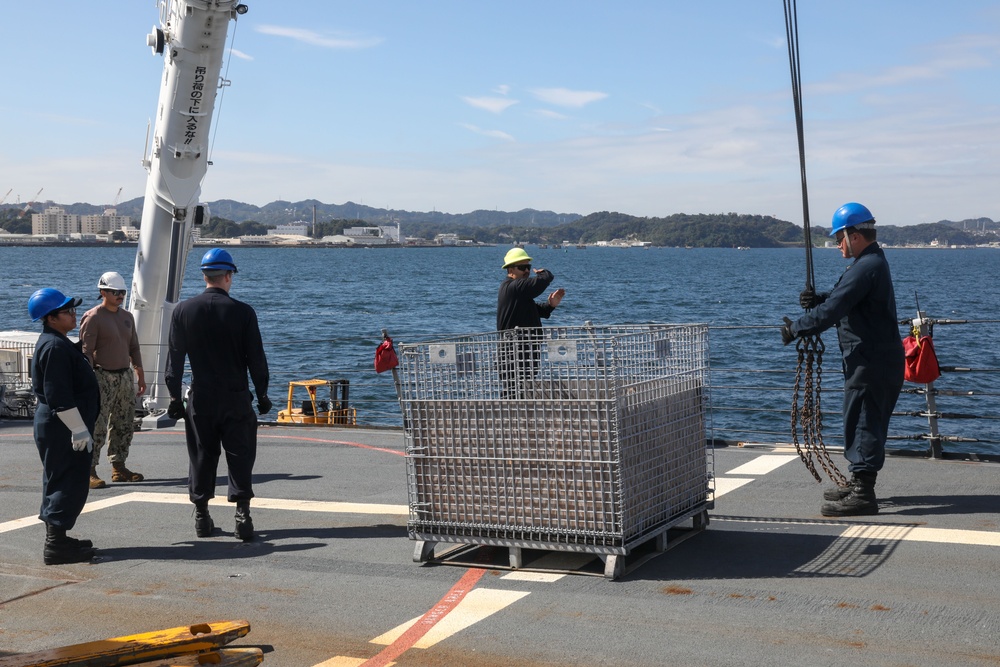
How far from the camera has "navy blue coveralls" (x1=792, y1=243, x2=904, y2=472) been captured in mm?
8023

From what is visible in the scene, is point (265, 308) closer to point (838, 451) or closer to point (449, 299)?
point (449, 299)

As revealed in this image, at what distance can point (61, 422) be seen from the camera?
308 inches

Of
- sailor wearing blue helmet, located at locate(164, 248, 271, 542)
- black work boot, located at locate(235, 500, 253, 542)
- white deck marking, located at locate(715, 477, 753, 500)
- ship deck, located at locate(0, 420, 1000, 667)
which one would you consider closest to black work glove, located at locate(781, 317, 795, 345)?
ship deck, located at locate(0, 420, 1000, 667)

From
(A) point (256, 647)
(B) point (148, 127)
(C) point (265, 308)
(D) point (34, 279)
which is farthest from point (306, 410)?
(D) point (34, 279)

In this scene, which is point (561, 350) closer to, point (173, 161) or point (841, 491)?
point (841, 491)

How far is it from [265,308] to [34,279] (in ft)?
151

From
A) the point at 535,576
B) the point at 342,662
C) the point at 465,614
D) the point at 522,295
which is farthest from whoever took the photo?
the point at 522,295

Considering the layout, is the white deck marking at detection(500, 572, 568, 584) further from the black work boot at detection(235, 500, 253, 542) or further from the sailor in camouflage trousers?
the sailor in camouflage trousers

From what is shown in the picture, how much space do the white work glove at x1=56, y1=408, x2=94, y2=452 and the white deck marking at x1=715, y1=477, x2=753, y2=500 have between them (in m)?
5.21

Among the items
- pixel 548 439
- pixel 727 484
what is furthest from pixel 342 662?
pixel 727 484

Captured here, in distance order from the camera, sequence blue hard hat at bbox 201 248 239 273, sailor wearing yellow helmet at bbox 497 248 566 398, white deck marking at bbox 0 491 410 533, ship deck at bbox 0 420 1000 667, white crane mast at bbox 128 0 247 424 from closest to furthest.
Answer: ship deck at bbox 0 420 1000 667, blue hard hat at bbox 201 248 239 273, white deck marking at bbox 0 491 410 533, sailor wearing yellow helmet at bbox 497 248 566 398, white crane mast at bbox 128 0 247 424

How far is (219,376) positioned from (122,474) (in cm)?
365

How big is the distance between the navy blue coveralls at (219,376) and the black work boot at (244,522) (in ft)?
0.23

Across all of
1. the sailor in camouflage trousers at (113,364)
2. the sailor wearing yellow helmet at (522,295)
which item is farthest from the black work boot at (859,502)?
the sailor in camouflage trousers at (113,364)
